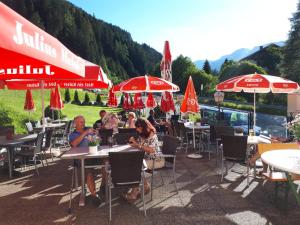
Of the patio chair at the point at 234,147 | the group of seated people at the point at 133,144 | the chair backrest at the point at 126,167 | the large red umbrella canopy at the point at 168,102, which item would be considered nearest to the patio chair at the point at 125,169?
the chair backrest at the point at 126,167

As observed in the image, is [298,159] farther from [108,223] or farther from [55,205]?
[55,205]

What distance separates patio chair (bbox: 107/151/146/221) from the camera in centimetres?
430

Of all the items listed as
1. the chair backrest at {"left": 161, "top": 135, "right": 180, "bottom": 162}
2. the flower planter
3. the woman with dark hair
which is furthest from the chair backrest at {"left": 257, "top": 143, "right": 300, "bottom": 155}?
the flower planter

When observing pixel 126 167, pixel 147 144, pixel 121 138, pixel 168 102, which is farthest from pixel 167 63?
pixel 126 167

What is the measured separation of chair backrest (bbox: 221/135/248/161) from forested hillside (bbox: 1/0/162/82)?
66561mm

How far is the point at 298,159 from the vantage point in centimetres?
403

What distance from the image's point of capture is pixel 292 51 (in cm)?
3484

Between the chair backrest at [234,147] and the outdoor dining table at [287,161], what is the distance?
1517mm

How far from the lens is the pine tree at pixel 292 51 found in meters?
33.5

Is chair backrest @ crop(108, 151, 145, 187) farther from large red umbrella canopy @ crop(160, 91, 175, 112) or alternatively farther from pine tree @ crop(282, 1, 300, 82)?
pine tree @ crop(282, 1, 300, 82)

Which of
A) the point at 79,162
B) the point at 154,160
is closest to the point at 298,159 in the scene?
the point at 154,160

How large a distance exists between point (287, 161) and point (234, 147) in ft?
7.51

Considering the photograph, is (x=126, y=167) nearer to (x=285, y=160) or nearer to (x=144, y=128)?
(x=144, y=128)

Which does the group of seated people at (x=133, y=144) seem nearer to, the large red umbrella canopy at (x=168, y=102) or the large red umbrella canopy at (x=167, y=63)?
the large red umbrella canopy at (x=168, y=102)
